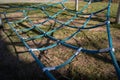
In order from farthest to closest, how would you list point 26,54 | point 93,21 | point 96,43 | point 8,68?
point 93,21, point 96,43, point 26,54, point 8,68

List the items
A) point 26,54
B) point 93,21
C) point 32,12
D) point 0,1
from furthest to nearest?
point 0,1
point 32,12
point 93,21
point 26,54

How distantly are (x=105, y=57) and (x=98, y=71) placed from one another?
498 mm

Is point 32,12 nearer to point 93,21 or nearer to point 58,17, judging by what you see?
point 58,17

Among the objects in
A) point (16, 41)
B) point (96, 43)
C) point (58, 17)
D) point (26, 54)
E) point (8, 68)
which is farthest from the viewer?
point (58, 17)

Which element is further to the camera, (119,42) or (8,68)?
(119,42)

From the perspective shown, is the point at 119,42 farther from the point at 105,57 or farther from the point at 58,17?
the point at 58,17

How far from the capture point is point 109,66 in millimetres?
3471

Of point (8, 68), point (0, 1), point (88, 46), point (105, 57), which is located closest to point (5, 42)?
point (8, 68)

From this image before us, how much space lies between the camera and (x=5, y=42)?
4707mm

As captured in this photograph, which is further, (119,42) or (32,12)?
(32,12)

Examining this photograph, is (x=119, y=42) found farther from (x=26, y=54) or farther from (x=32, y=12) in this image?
(x=32, y=12)

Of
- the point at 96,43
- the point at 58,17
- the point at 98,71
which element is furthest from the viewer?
the point at 58,17

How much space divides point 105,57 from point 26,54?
5.08 ft

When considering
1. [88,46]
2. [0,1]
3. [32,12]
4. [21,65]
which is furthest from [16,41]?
[0,1]
